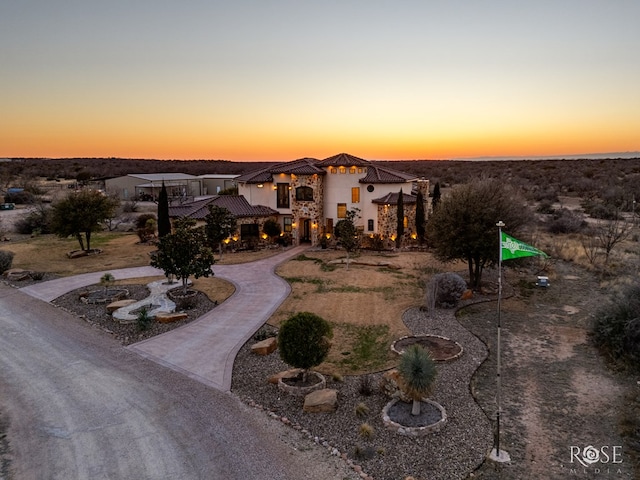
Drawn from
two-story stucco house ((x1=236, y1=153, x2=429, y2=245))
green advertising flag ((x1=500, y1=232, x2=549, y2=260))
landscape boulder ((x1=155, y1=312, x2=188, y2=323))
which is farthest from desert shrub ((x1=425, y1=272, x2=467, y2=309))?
two-story stucco house ((x1=236, y1=153, x2=429, y2=245))

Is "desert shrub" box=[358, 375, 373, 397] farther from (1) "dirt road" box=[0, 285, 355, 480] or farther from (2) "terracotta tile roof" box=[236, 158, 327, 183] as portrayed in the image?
(2) "terracotta tile roof" box=[236, 158, 327, 183]

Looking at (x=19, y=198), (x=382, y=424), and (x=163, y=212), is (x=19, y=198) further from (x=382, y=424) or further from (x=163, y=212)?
(x=382, y=424)

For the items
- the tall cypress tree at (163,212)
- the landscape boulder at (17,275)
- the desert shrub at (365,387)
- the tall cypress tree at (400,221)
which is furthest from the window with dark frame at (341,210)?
the desert shrub at (365,387)

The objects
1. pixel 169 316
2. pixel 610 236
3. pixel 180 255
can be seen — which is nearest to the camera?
pixel 169 316

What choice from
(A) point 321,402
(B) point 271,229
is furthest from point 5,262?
(A) point 321,402

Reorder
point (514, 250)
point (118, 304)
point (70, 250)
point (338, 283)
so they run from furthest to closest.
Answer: point (70, 250)
point (338, 283)
point (118, 304)
point (514, 250)

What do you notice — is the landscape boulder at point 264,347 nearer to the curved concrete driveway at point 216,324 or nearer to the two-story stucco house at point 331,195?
the curved concrete driveway at point 216,324

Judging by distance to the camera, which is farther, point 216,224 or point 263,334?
point 216,224
